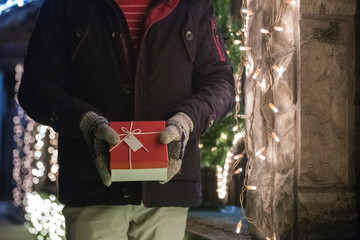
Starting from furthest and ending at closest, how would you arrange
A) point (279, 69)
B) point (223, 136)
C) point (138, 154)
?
1. point (223, 136)
2. point (279, 69)
3. point (138, 154)

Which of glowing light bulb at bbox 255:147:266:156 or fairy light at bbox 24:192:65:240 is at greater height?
glowing light bulb at bbox 255:147:266:156

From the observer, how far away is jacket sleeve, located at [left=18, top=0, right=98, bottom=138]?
7.48 feet

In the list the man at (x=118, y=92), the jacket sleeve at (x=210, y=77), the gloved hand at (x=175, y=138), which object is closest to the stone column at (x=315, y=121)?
the jacket sleeve at (x=210, y=77)

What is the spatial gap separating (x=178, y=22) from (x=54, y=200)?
4.68 metres

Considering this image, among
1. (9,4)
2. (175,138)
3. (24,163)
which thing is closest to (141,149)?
(175,138)

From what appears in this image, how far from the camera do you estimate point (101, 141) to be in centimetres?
215

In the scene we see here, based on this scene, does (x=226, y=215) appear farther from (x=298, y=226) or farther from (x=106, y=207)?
(x=106, y=207)

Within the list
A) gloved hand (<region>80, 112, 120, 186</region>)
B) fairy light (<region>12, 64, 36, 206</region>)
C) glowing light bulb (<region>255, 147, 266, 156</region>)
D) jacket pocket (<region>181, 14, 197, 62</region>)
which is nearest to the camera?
gloved hand (<region>80, 112, 120, 186</region>)

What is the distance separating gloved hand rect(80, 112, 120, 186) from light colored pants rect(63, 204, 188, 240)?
237 millimetres

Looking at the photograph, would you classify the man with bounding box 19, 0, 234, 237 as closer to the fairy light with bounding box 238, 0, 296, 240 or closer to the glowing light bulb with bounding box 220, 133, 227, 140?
the fairy light with bounding box 238, 0, 296, 240

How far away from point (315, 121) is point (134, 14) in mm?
1530

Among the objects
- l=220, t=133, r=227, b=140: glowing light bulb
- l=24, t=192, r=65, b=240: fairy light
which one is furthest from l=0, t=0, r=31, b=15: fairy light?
l=220, t=133, r=227, b=140: glowing light bulb

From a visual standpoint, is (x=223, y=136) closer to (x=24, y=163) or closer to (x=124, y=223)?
(x=124, y=223)

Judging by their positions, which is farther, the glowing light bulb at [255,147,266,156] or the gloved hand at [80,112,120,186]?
the glowing light bulb at [255,147,266,156]
